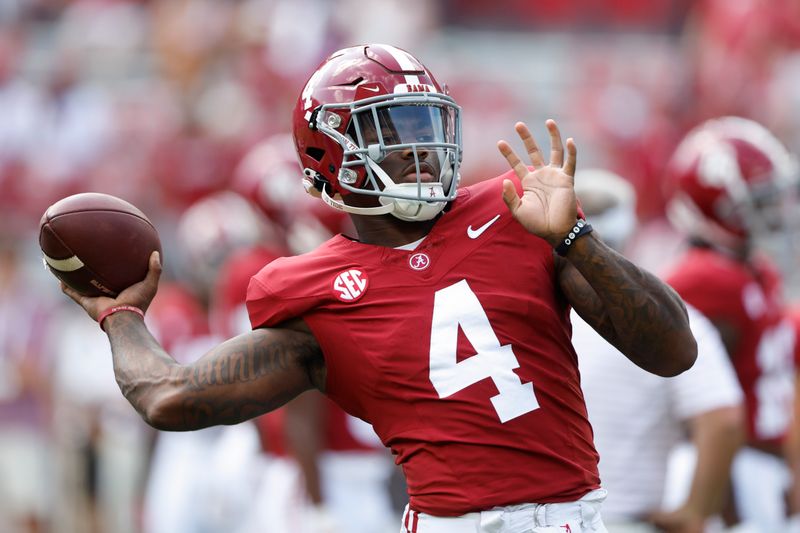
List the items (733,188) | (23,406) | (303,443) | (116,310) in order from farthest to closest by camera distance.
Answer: (23,406), (303,443), (733,188), (116,310)

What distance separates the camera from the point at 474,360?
3.19m

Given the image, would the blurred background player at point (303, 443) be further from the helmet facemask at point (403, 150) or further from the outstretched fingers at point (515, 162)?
the outstretched fingers at point (515, 162)

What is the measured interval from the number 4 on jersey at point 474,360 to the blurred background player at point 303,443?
2.53 metres

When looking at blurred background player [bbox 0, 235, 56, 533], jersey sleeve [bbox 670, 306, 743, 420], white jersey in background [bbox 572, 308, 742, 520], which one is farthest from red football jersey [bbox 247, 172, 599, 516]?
blurred background player [bbox 0, 235, 56, 533]

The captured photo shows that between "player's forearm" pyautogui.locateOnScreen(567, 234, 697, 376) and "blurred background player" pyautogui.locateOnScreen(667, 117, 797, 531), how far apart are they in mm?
1772

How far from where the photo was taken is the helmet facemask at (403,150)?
3264 mm

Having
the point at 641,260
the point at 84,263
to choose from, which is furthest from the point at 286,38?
the point at 84,263

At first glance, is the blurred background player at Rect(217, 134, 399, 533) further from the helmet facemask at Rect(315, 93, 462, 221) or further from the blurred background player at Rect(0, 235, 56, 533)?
the blurred background player at Rect(0, 235, 56, 533)

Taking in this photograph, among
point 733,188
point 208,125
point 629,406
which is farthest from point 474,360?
point 208,125

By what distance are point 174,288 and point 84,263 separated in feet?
17.8

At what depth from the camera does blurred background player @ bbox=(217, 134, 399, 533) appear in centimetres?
568

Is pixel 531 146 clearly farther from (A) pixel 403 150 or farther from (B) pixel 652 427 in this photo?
(B) pixel 652 427

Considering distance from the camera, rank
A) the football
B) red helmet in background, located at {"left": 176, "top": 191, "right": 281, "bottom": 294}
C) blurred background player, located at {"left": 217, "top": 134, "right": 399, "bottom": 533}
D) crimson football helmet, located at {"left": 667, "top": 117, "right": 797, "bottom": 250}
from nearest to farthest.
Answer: the football
crimson football helmet, located at {"left": 667, "top": 117, "right": 797, "bottom": 250}
blurred background player, located at {"left": 217, "top": 134, "right": 399, "bottom": 533}
red helmet in background, located at {"left": 176, "top": 191, "right": 281, "bottom": 294}

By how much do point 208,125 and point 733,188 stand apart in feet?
27.6
